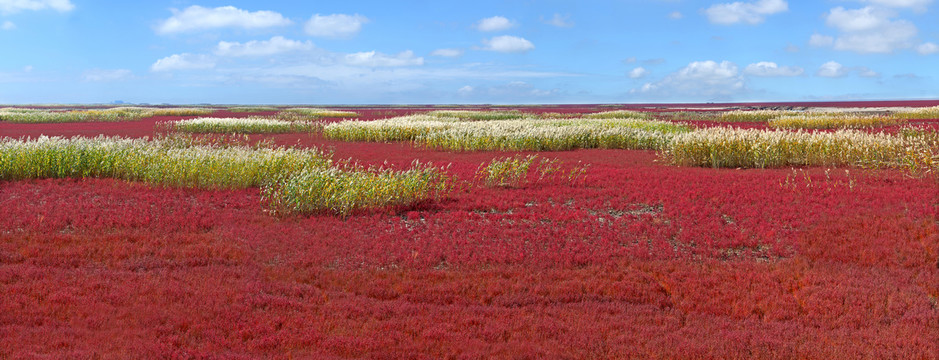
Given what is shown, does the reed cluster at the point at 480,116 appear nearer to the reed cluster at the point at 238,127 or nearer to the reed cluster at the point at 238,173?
the reed cluster at the point at 238,127

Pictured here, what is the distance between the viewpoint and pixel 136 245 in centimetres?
921

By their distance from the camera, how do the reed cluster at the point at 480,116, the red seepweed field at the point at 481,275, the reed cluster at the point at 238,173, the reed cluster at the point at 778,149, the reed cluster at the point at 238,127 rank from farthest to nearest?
the reed cluster at the point at 480,116, the reed cluster at the point at 238,127, the reed cluster at the point at 778,149, the reed cluster at the point at 238,173, the red seepweed field at the point at 481,275

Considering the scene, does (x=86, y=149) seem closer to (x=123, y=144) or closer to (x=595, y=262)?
(x=123, y=144)

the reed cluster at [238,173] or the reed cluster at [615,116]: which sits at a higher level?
the reed cluster at [615,116]

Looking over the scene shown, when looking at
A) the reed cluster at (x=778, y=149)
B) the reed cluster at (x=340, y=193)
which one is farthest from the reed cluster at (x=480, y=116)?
the reed cluster at (x=340, y=193)

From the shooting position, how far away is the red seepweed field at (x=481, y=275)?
5.76 meters

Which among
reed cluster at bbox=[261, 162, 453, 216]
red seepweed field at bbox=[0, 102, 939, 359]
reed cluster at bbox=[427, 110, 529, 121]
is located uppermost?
reed cluster at bbox=[427, 110, 529, 121]

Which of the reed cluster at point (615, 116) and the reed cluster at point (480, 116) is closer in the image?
the reed cluster at point (615, 116)

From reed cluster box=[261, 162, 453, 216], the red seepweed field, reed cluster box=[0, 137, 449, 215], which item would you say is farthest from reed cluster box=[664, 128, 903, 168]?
reed cluster box=[261, 162, 453, 216]

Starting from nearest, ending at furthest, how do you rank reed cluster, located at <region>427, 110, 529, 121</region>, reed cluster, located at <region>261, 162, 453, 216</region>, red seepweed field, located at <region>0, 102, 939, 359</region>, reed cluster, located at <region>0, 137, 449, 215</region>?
red seepweed field, located at <region>0, 102, 939, 359</region> < reed cluster, located at <region>261, 162, 453, 216</region> < reed cluster, located at <region>0, 137, 449, 215</region> < reed cluster, located at <region>427, 110, 529, 121</region>

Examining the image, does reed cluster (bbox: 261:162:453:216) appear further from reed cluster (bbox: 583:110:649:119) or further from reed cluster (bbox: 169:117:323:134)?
reed cluster (bbox: 583:110:649:119)

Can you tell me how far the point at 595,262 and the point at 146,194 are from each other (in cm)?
1028

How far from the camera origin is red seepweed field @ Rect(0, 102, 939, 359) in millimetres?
5762

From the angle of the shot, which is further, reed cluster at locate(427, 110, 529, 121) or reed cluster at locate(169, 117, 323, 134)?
reed cluster at locate(427, 110, 529, 121)
